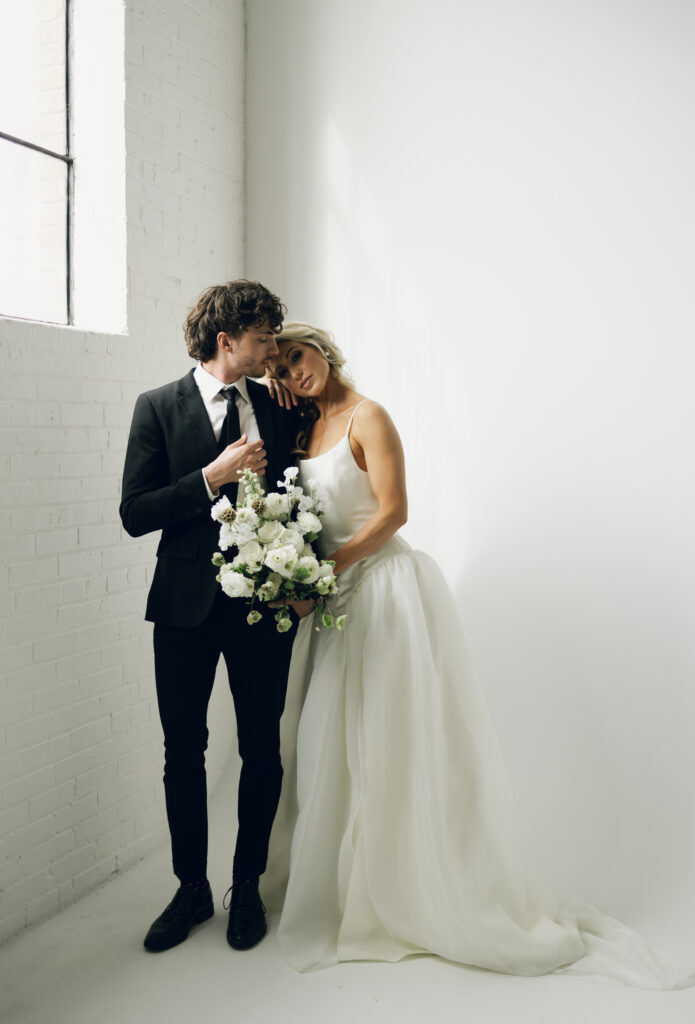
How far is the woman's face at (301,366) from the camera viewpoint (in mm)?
2619

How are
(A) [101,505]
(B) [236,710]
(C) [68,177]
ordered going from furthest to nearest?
(C) [68,177], (A) [101,505], (B) [236,710]

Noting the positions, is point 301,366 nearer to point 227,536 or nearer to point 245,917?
point 227,536

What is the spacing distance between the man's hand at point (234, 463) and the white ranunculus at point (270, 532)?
0.59ft

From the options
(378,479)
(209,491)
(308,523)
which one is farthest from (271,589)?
(378,479)

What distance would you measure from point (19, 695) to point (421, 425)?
5.82 ft

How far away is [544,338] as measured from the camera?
3.12 meters

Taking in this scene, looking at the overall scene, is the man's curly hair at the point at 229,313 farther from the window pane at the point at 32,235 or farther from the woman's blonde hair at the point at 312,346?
the window pane at the point at 32,235

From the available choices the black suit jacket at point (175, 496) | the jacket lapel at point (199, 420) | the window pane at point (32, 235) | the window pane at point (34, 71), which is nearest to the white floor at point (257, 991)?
the black suit jacket at point (175, 496)

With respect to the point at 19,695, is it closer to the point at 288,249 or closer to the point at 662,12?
the point at 288,249

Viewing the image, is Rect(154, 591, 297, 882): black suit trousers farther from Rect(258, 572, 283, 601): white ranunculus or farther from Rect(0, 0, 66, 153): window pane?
Rect(0, 0, 66, 153): window pane

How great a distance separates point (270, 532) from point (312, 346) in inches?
27.0

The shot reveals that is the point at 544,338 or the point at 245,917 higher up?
the point at 544,338

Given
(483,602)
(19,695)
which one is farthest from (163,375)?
(483,602)

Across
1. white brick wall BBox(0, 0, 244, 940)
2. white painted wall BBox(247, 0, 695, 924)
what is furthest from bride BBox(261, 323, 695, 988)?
white brick wall BBox(0, 0, 244, 940)
